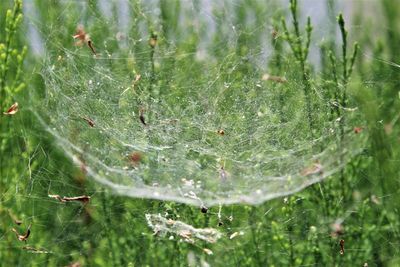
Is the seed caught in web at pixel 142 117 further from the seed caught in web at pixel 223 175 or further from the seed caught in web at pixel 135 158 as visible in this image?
the seed caught in web at pixel 223 175

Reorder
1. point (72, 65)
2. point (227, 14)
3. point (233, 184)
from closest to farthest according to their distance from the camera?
1. point (233, 184)
2. point (72, 65)
3. point (227, 14)

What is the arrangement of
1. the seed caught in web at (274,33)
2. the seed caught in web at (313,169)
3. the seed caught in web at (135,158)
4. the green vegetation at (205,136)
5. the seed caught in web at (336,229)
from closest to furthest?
the seed caught in web at (336,229) < the seed caught in web at (313,169) < the green vegetation at (205,136) < the seed caught in web at (135,158) < the seed caught in web at (274,33)

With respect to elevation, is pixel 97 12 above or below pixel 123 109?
above

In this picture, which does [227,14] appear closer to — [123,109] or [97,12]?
[97,12]

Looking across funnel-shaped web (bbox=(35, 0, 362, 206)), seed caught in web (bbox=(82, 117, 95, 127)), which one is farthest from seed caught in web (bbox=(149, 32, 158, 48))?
seed caught in web (bbox=(82, 117, 95, 127))

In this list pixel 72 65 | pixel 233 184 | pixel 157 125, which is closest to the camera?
pixel 233 184

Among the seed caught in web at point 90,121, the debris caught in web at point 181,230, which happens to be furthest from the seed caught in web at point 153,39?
the debris caught in web at point 181,230

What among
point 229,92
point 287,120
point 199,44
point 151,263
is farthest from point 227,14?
point 151,263

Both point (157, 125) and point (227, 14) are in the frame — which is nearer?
point (157, 125)
